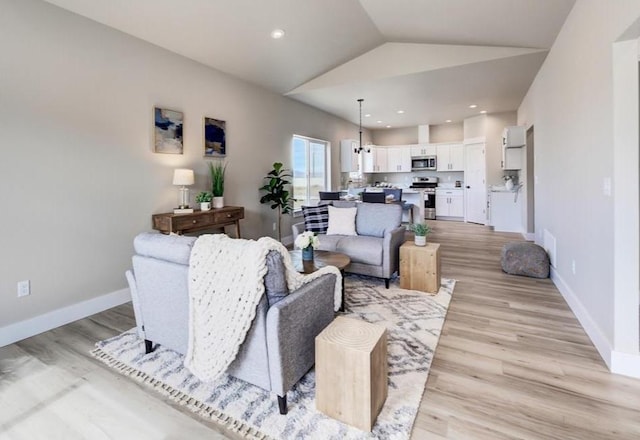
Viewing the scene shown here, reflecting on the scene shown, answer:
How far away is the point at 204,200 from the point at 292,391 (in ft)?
9.11

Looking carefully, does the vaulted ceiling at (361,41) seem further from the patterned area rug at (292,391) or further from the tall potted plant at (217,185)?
the patterned area rug at (292,391)

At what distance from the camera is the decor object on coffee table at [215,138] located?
14.2 ft

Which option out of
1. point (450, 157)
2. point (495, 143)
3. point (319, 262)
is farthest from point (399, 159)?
point (319, 262)

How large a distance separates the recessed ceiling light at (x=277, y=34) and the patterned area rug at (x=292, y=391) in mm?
3316

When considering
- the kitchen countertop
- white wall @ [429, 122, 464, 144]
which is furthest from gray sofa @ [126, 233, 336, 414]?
white wall @ [429, 122, 464, 144]

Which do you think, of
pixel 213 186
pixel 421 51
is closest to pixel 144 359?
pixel 213 186

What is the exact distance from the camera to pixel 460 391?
73.2 inches

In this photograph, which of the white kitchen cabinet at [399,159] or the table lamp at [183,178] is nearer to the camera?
the table lamp at [183,178]

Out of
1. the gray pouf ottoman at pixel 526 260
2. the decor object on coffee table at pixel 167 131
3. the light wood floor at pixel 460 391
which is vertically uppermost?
the decor object on coffee table at pixel 167 131

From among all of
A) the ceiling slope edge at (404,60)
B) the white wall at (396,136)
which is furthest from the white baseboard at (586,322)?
the white wall at (396,136)

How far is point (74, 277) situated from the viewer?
299 cm

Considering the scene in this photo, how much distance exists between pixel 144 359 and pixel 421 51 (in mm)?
4844

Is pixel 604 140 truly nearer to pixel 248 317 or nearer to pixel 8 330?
pixel 248 317

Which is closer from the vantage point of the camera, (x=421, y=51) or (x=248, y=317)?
(x=248, y=317)
